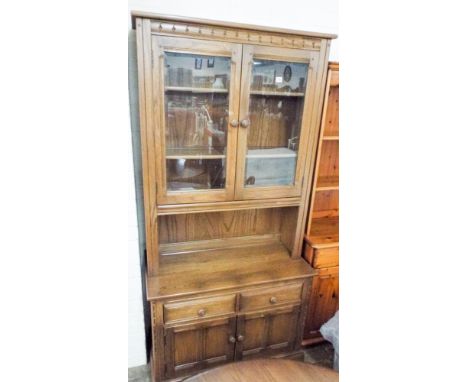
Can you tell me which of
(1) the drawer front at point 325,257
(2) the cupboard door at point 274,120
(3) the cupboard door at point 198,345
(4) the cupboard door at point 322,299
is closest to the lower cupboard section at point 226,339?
(3) the cupboard door at point 198,345

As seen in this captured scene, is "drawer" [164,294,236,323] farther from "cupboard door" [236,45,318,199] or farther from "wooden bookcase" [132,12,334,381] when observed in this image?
"cupboard door" [236,45,318,199]

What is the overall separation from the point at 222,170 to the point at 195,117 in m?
0.29

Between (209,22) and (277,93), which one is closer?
(209,22)

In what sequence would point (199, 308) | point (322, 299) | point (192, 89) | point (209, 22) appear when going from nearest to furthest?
1. point (209, 22)
2. point (192, 89)
3. point (199, 308)
4. point (322, 299)

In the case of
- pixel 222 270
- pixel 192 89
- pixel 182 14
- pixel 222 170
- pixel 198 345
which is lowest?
pixel 198 345

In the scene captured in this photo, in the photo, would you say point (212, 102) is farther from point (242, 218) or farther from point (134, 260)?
point (134, 260)

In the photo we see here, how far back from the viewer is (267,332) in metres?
1.64

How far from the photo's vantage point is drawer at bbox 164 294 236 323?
4.68ft

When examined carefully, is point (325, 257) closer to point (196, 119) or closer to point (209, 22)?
point (196, 119)

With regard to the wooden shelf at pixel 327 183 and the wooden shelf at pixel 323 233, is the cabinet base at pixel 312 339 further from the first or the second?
the wooden shelf at pixel 327 183

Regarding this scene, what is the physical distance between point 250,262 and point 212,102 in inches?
35.5

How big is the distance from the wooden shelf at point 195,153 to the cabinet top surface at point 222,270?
61 cm

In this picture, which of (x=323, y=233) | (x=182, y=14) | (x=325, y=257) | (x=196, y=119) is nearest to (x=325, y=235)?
(x=323, y=233)
